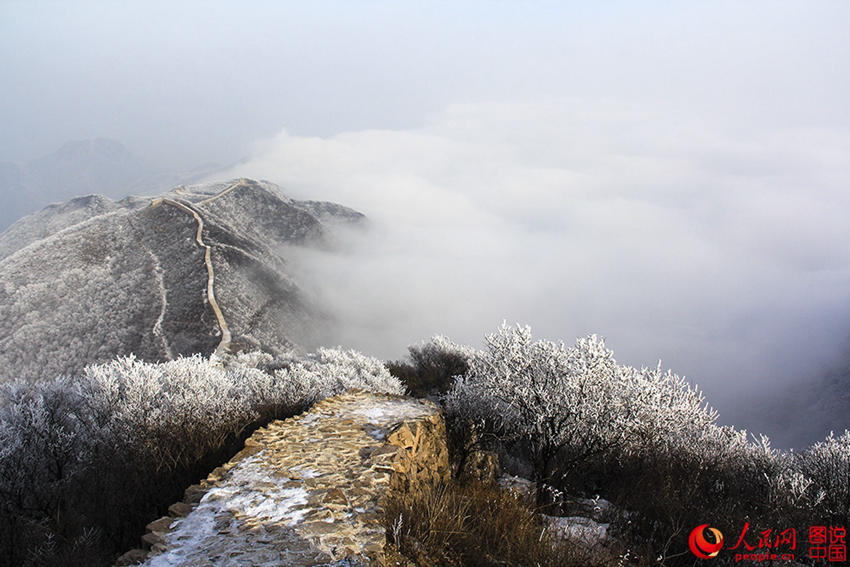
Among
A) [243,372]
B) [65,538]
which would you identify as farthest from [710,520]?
[243,372]

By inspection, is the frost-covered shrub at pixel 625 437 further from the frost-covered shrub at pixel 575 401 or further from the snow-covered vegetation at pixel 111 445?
the snow-covered vegetation at pixel 111 445

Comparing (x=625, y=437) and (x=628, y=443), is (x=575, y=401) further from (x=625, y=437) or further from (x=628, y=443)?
(x=628, y=443)

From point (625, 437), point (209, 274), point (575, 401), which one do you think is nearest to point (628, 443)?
point (625, 437)

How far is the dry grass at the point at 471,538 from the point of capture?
13.1 feet

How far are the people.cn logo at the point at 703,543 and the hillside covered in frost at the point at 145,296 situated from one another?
24.0m

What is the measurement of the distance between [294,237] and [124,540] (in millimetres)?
52881

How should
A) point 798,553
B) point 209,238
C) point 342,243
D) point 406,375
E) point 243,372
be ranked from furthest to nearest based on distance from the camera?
point 342,243
point 209,238
point 406,375
point 243,372
point 798,553

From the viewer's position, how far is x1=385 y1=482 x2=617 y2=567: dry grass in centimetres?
398

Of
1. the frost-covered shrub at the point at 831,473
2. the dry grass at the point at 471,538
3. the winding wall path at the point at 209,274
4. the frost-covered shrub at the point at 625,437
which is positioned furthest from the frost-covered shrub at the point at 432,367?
the dry grass at the point at 471,538

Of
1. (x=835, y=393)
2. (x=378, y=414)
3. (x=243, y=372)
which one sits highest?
(x=378, y=414)

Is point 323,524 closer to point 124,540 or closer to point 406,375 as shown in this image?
point 124,540

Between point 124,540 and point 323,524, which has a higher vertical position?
→ point 323,524

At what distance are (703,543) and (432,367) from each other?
14.5 meters

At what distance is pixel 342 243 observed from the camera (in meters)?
65.5
